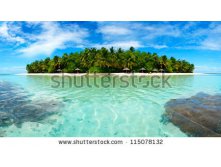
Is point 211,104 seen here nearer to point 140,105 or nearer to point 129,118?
point 140,105

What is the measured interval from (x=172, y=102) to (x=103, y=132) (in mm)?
3432

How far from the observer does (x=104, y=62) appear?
95.1ft

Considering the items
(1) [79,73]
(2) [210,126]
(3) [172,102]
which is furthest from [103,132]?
(1) [79,73]

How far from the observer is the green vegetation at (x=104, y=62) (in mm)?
29312

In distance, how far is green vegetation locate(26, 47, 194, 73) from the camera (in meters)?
29.3

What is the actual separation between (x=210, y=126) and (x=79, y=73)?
26371 millimetres

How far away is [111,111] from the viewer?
6336mm

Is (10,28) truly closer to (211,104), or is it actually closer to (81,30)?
(81,30)

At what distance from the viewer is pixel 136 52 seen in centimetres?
3262

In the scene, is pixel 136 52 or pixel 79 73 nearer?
pixel 79 73
